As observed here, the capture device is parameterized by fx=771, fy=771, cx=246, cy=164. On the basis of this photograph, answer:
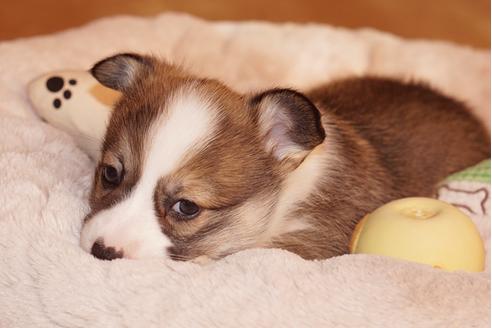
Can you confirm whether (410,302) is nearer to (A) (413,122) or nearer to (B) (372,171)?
(B) (372,171)

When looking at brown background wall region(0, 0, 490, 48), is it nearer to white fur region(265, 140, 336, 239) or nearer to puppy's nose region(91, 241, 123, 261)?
white fur region(265, 140, 336, 239)

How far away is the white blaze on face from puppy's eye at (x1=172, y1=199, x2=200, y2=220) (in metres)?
0.07

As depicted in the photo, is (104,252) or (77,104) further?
(77,104)

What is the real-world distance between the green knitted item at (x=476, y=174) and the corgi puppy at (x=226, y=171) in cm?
9

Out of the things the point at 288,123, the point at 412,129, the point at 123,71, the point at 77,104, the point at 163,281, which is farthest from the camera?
the point at 412,129

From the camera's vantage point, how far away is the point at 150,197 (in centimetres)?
220

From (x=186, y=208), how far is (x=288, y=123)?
1.35 feet

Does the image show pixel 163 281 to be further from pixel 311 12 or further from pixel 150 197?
pixel 311 12

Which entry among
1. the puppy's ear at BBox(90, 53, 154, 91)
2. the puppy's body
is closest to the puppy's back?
the puppy's body

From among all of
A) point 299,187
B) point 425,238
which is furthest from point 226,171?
point 425,238

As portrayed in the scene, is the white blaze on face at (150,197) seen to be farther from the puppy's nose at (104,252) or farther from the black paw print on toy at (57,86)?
the black paw print on toy at (57,86)

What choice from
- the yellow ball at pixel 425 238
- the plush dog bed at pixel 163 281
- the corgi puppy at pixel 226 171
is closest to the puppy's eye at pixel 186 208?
the corgi puppy at pixel 226 171

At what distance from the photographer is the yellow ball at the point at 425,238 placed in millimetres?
2268

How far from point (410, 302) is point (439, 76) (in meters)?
2.35
